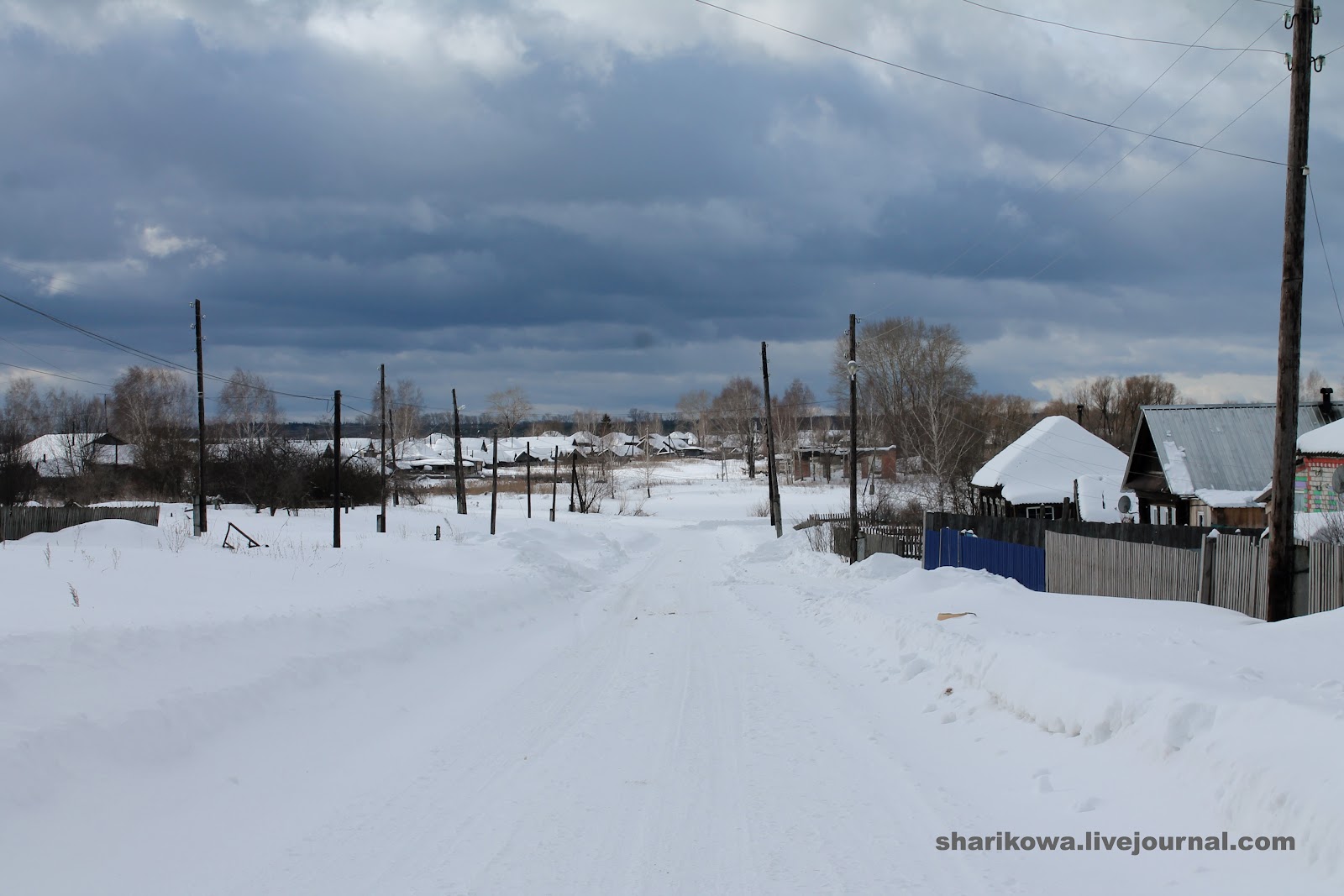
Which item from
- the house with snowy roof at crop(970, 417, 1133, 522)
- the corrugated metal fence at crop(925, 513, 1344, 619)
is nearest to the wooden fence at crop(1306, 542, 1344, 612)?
the corrugated metal fence at crop(925, 513, 1344, 619)

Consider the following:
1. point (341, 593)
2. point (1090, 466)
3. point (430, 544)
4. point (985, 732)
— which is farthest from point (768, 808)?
point (1090, 466)

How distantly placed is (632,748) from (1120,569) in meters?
10.8

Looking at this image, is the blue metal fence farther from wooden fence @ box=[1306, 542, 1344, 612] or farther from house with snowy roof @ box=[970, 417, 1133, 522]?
house with snowy roof @ box=[970, 417, 1133, 522]

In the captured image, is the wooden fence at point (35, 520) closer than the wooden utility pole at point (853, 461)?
No

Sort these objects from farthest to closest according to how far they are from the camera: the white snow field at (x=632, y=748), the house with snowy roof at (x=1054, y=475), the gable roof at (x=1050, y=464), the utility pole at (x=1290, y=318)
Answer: the house with snowy roof at (x=1054, y=475) → the gable roof at (x=1050, y=464) → the utility pole at (x=1290, y=318) → the white snow field at (x=632, y=748)

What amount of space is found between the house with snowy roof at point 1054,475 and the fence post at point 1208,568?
26.0 m

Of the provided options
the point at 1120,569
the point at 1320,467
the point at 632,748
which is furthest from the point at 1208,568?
the point at 1320,467

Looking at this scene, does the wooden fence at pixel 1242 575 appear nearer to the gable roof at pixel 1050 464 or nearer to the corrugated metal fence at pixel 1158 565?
the corrugated metal fence at pixel 1158 565

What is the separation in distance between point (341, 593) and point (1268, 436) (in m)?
29.6

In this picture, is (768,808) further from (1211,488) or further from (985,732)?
(1211,488)

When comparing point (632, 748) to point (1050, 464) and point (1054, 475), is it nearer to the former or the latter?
point (1054, 475)

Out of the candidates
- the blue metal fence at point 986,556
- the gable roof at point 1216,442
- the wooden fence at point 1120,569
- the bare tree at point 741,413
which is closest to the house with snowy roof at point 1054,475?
the gable roof at point 1216,442

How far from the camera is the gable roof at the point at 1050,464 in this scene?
123 feet

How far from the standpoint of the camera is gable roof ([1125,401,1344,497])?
27391 millimetres
